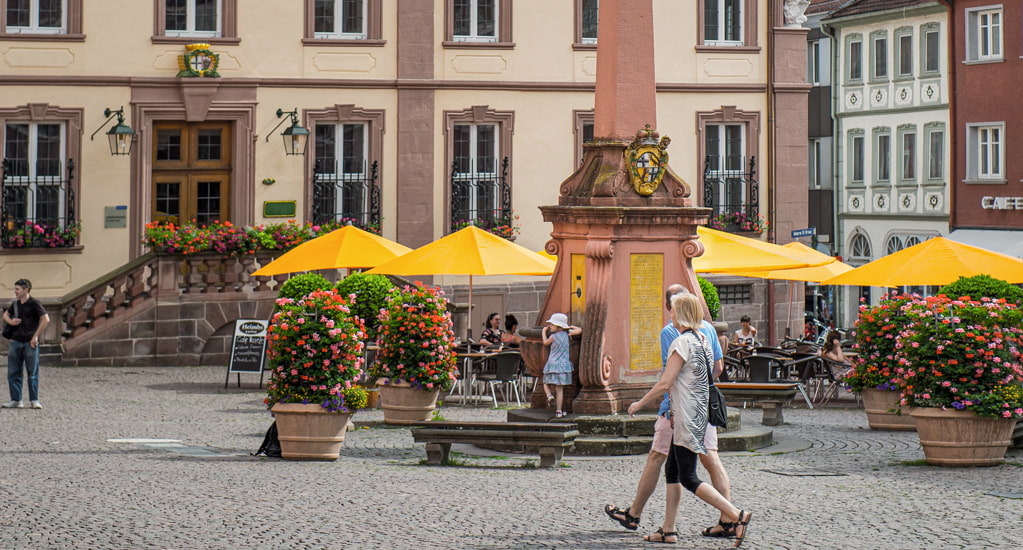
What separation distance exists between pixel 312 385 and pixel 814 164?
4094cm

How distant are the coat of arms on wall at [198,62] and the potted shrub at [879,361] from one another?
13.3m

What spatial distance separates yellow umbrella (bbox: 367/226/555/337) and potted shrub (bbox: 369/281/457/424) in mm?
3219

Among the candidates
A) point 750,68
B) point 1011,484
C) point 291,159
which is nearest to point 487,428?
point 1011,484

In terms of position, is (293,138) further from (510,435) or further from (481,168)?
(510,435)

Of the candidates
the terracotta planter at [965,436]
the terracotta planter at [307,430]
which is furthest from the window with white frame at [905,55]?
the terracotta planter at [307,430]

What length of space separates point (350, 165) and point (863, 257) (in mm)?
25250

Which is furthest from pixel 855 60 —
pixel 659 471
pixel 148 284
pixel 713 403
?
pixel 659 471

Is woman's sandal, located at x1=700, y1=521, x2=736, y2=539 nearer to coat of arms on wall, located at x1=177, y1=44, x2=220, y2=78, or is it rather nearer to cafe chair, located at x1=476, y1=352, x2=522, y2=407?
cafe chair, located at x1=476, y1=352, x2=522, y2=407

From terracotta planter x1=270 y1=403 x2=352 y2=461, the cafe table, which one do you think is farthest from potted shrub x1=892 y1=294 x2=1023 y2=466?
the cafe table

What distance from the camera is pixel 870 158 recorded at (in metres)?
51.0

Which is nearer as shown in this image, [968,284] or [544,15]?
[968,284]

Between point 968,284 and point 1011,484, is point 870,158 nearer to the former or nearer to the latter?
point 968,284

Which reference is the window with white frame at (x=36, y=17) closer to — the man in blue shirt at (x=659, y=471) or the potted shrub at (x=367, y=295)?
the potted shrub at (x=367, y=295)

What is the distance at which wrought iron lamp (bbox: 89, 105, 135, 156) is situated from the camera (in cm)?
2808
